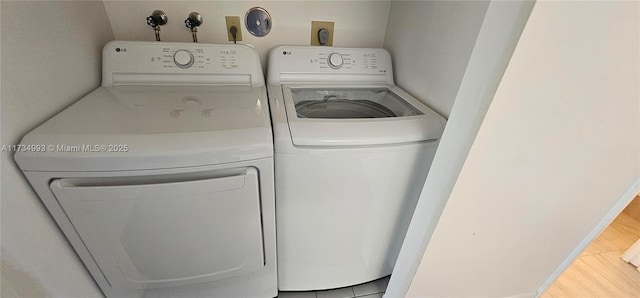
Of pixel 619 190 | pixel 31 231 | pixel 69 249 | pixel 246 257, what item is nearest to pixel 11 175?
pixel 31 231

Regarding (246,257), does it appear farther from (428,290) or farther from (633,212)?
(633,212)

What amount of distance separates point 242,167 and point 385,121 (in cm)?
50

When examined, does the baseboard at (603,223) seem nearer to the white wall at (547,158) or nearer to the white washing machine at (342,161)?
the white wall at (547,158)

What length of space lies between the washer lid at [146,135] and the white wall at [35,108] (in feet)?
0.17

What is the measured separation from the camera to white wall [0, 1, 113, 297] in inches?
25.8

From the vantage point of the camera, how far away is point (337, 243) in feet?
3.51

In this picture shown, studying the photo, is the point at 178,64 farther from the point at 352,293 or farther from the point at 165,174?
the point at 352,293

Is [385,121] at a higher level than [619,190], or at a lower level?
higher

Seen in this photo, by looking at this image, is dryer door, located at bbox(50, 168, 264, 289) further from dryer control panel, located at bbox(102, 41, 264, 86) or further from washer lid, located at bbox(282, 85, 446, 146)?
dryer control panel, located at bbox(102, 41, 264, 86)

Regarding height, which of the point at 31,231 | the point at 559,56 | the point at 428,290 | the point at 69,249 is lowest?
the point at 428,290

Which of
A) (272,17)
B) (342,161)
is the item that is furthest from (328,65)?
(342,161)

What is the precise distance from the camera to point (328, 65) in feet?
4.16

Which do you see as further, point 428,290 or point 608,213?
point 428,290

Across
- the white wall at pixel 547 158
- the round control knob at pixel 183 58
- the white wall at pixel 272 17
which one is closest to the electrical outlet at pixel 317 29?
the white wall at pixel 272 17
